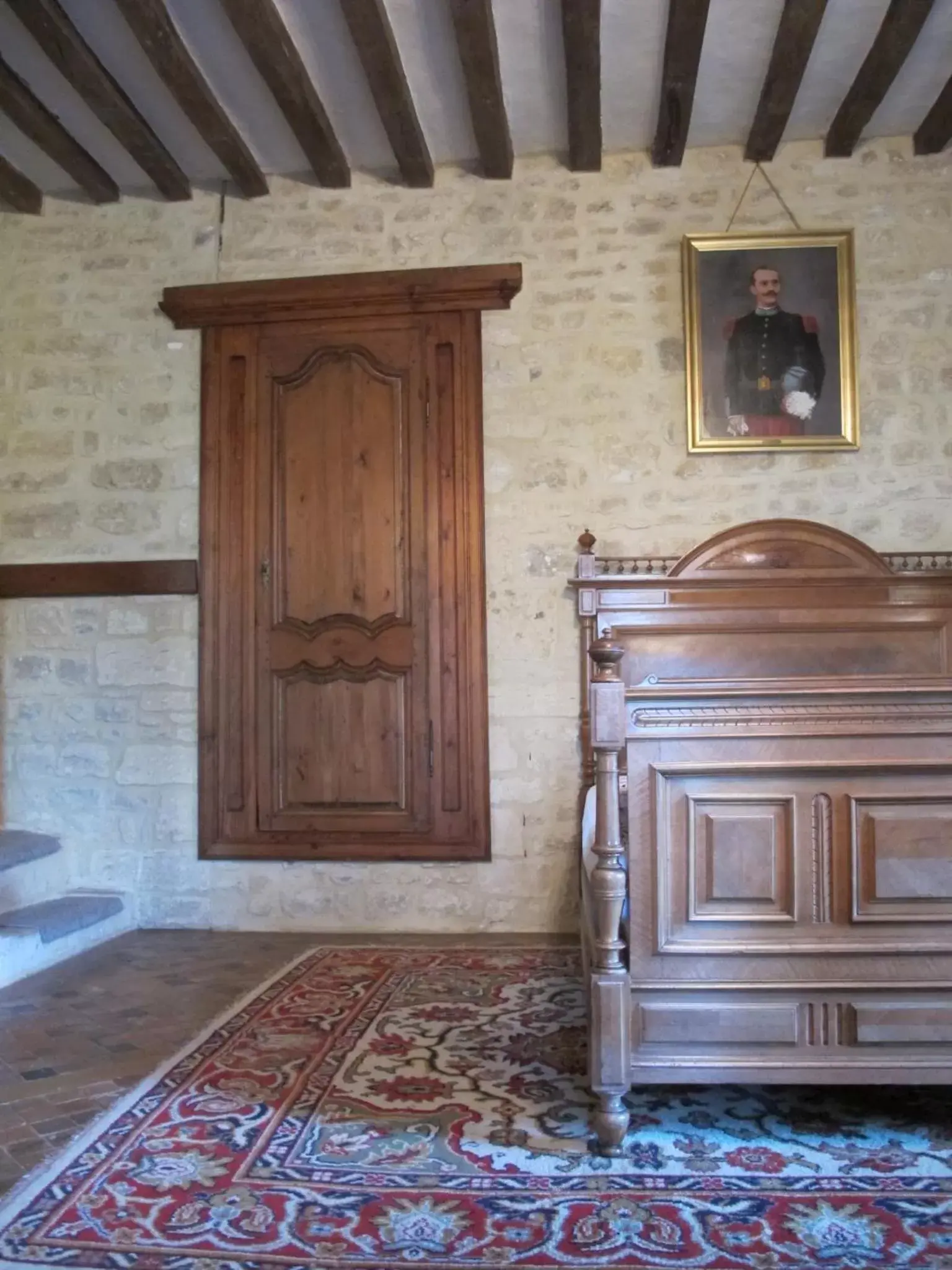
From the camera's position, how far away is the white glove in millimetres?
4375

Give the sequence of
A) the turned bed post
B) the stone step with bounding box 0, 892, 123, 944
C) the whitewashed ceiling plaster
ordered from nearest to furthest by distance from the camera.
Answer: the turned bed post
the whitewashed ceiling plaster
the stone step with bounding box 0, 892, 123, 944

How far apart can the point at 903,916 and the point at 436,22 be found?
358 centimetres

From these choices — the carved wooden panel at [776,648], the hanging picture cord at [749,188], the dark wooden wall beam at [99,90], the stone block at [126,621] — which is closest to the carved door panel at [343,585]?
the stone block at [126,621]

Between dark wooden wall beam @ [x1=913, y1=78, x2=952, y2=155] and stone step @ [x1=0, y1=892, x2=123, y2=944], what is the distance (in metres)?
5.10

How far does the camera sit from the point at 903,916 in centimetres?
216

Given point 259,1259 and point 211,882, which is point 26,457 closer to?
point 211,882

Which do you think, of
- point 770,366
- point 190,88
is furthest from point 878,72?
point 190,88

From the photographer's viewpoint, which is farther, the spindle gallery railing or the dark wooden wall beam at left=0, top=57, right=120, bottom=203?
the spindle gallery railing

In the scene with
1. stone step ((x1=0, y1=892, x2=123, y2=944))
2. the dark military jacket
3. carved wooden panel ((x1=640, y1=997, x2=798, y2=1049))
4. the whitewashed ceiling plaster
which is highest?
the whitewashed ceiling plaster

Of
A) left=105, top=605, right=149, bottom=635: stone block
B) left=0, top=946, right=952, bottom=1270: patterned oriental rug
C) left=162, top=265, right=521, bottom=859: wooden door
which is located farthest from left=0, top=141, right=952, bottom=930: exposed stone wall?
left=0, top=946, right=952, bottom=1270: patterned oriental rug

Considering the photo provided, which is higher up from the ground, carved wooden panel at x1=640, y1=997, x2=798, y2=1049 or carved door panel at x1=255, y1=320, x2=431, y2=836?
carved door panel at x1=255, y1=320, x2=431, y2=836

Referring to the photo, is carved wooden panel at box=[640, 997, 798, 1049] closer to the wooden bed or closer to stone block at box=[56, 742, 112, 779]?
the wooden bed

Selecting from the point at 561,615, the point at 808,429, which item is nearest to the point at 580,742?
the point at 561,615

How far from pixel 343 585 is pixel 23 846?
187 centimetres
